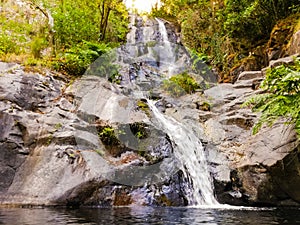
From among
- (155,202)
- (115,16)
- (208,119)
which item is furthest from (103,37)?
(155,202)

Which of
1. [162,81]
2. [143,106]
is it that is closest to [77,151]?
[143,106]

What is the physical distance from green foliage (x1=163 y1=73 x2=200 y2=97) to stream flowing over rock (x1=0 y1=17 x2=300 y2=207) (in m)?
1.88

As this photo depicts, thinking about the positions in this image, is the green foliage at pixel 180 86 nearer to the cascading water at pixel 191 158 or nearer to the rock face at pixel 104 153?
the cascading water at pixel 191 158

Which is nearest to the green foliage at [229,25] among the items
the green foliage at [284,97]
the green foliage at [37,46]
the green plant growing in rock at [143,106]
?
the green foliage at [284,97]

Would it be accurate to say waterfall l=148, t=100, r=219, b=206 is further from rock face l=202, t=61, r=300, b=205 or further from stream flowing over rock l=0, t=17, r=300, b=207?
rock face l=202, t=61, r=300, b=205

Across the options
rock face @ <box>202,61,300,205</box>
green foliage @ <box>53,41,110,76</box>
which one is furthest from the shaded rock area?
green foliage @ <box>53,41,110,76</box>

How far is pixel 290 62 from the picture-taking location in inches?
304

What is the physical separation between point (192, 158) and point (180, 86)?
449 cm

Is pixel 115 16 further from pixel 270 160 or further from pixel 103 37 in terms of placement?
pixel 270 160

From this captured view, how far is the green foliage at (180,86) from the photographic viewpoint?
34.7 ft

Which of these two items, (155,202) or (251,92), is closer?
(155,202)

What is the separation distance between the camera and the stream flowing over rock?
539cm

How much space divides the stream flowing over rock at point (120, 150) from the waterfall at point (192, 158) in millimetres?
29

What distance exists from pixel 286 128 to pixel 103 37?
29.0 feet
